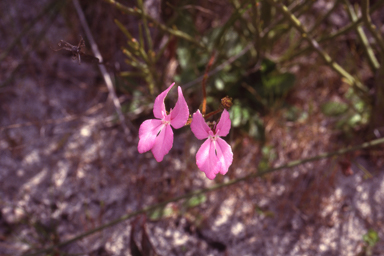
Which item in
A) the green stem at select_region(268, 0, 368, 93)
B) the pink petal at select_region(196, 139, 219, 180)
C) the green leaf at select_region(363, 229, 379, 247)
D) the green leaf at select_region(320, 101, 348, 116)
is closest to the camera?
the pink petal at select_region(196, 139, 219, 180)

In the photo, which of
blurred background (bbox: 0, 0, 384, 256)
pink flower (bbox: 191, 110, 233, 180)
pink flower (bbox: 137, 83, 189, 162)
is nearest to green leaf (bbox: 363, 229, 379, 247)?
blurred background (bbox: 0, 0, 384, 256)

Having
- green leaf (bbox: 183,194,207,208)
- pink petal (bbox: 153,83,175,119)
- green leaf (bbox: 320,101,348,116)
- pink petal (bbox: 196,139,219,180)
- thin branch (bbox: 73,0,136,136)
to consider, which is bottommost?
pink petal (bbox: 196,139,219,180)

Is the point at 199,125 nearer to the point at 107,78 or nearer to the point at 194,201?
the point at 194,201

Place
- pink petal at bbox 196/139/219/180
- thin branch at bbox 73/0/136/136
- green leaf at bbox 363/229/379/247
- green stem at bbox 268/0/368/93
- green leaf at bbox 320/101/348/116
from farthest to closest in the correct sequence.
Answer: green leaf at bbox 320/101/348/116, thin branch at bbox 73/0/136/136, green leaf at bbox 363/229/379/247, green stem at bbox 268/0/368/93, pink petal at bbox 196/139/219/180

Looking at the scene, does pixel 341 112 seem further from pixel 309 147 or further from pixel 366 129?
pixel 309 147

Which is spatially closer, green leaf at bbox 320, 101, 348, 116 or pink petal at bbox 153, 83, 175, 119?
pink petal at bbox 153, 83, 175, 119

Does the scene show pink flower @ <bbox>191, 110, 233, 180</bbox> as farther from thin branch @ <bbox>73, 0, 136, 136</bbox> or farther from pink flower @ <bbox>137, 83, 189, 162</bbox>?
thin branch @ <bbox>73, 0, 136, 136</bbox>
